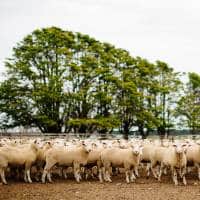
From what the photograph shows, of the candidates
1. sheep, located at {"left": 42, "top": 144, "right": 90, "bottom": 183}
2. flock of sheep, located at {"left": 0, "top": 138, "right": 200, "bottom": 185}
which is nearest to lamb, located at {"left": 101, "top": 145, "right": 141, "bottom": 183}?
flock of sheep, located at {"left": 0, "top": 138, "right": 200, "bottom": 185}

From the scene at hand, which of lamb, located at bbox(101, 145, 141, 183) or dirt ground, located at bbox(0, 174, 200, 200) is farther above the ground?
lamb, located at bbox(101, 145, 141, 183)

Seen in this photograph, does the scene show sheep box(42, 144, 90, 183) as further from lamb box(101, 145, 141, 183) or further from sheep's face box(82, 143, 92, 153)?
lamb box(101, 145, 141, 183)

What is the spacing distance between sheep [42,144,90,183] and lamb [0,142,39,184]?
25.7 inches

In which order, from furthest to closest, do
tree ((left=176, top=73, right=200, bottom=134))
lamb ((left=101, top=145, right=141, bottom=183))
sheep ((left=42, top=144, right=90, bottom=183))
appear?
tree ((left=176, top=73, right=200, bottom=134))
lamb ((left=101, top=145, right=141, bottom=183))
sheep ((left=42, top=144, right=90, bottom=183))

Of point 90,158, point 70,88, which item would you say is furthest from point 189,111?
point 90,158

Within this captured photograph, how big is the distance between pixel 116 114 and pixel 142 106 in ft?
13.0

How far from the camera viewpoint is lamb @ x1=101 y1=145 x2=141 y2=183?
1811 cm

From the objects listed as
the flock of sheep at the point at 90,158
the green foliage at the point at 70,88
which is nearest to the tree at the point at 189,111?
the green foliage at the point at 70,88

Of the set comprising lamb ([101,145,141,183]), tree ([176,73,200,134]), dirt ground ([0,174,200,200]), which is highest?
tree ([176,73,200,134])

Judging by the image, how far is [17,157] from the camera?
17.5 meters

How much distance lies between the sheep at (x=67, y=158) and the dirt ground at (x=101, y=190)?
1.95 feet

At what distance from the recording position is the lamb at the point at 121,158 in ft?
59.4

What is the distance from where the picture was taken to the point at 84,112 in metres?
51.2

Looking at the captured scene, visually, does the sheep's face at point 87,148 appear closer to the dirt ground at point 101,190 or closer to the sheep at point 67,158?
the sheep at point 67,158
